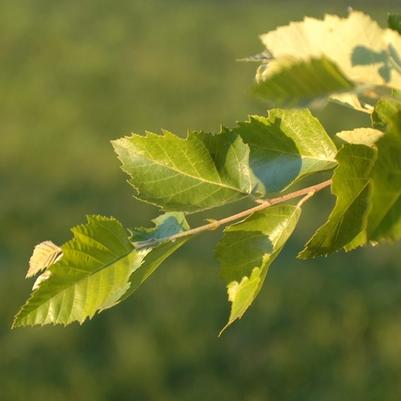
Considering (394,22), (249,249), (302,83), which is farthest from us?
(249,249)

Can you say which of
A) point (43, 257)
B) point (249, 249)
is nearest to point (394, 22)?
point (249, 249)

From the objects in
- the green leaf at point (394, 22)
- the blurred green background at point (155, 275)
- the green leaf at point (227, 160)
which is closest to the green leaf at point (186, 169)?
the green leaf at point (227, 160)

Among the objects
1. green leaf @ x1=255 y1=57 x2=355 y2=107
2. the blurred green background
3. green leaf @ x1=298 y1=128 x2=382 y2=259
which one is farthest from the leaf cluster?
the blurred green background

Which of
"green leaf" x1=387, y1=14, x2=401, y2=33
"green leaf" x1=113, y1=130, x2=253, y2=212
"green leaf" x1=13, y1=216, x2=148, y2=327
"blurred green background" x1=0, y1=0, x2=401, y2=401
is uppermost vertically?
"green leaf" x1=387, y1=14, x2=401, y2=33

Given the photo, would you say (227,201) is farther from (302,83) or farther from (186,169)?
(302,83)

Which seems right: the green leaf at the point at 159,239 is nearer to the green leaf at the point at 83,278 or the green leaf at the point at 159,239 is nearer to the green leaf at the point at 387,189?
the green leaf at the point at 83,278

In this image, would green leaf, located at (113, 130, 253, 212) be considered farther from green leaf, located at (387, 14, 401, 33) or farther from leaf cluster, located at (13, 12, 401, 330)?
green leaf, located at (387, 14, 401, 33)
